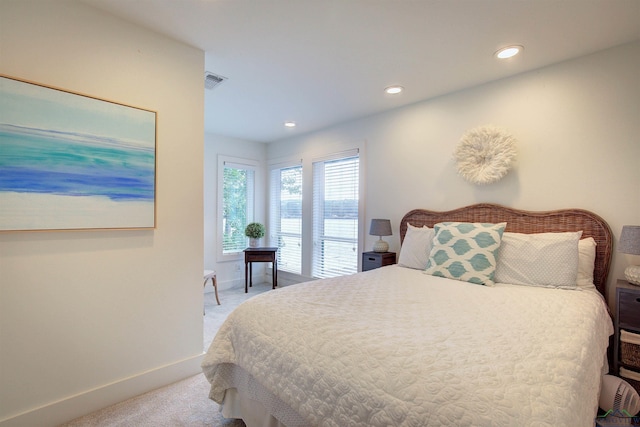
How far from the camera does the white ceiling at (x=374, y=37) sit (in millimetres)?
1758

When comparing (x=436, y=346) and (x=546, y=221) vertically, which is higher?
(x=546, y=221)

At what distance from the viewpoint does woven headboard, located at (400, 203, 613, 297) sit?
2.19 m

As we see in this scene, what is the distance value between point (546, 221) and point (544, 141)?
0.68 m

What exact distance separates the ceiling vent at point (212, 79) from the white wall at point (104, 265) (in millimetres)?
377

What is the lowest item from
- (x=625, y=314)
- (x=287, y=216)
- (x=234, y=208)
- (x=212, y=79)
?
(x=625, y=314)

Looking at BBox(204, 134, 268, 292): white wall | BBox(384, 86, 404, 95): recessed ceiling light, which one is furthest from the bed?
BBox(204, 134, 268, 292): white wall

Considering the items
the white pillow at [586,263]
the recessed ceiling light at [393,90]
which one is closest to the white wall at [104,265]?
the recessed ceiling light at [393,90]

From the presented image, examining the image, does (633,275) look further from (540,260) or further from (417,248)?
(417,248)

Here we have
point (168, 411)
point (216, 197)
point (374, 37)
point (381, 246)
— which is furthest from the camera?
point (216, 197)

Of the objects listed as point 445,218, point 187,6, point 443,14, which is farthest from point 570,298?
point 187,6

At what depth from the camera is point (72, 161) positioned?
1703 millimetres

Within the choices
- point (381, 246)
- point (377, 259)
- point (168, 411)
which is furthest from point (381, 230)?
point (168, 411)

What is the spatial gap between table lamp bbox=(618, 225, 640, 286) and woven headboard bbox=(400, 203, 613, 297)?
0.77ft

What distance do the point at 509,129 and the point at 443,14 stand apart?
53.7 inches
